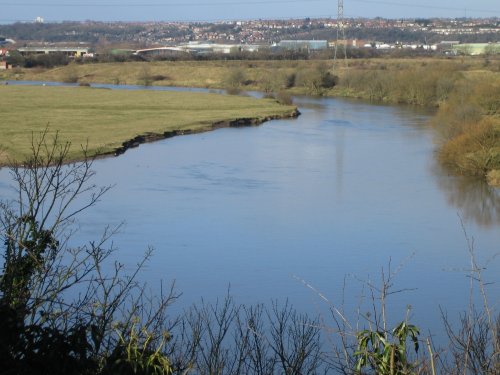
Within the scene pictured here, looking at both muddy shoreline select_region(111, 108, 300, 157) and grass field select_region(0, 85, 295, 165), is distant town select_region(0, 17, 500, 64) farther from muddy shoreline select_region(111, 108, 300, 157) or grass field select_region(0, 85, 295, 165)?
muddy shoreline select_region(111, 108, 300, 157)

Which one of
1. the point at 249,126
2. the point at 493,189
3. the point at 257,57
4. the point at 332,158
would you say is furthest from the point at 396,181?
the point at 257,57

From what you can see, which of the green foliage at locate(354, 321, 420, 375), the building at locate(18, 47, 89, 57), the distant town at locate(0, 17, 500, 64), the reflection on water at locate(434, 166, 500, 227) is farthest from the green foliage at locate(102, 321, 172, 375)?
the distant town at locate(0, 17, 500, 64)

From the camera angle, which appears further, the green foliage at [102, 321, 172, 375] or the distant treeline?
the distant treeline

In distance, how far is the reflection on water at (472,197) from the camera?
1298 centimetres

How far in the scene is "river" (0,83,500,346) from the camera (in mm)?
9094

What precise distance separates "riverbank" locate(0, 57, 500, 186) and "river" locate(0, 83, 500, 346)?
774 millimetres

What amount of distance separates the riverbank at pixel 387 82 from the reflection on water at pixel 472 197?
42 cm

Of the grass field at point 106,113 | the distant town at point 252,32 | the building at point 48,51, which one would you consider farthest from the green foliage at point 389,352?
the distant town at point 252,32

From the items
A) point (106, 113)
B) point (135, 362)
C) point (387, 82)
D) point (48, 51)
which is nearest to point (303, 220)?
point (135, 362)

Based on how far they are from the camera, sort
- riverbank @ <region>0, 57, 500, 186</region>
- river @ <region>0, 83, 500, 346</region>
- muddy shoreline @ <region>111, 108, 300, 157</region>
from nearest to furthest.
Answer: river @ <region>0, 83, 500, 346</region>, riverbank @ <region>0, 57, 500, 186</region>, muddy shoreline @ <region>111, 108, 300, 157</region>

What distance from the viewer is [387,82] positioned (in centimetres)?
3475

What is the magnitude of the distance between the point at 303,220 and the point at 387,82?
76.3 ft

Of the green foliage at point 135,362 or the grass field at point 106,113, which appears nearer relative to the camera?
the green foliage at point 135,362

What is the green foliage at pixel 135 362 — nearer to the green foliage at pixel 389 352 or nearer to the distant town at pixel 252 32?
the green foliage at pixel 389 352
